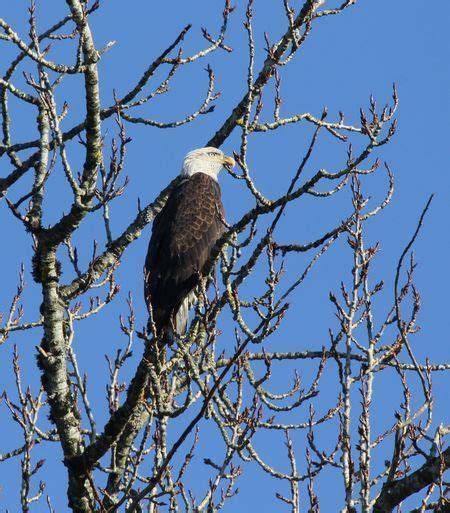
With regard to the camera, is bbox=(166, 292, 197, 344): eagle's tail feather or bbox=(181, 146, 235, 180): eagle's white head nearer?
bbox=(166, 292, 197, 344): eagle's tail feather

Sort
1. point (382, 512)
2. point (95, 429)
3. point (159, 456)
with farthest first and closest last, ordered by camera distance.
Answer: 1. point (95, 429)
2. point (159, 456)
3. point (382, 512)

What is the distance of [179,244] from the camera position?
8.26m

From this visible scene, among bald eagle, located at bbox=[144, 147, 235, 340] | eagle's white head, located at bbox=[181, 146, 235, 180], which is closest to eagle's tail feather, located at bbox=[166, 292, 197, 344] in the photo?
bald eagle, located at bbox=[144, 147, 235, 340]

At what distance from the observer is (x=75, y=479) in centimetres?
552

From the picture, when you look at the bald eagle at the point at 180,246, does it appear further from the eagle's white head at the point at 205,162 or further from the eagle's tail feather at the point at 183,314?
the eagle's white head at the point at 205,162

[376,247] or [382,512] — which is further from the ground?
[376,247]

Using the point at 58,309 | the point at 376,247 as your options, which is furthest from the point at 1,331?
the point at 376,247

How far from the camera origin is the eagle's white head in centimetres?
923

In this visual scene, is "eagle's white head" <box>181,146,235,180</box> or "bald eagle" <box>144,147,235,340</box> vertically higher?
"eagle's white head" <box>181,146,235,180</box>

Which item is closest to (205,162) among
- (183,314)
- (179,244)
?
(179,244)

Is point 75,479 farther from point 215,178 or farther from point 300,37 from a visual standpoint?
point 215,178

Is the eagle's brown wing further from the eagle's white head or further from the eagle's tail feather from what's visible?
the eagle's white head

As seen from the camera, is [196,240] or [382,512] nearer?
[382,512]

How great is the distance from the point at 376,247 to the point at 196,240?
2721mm
